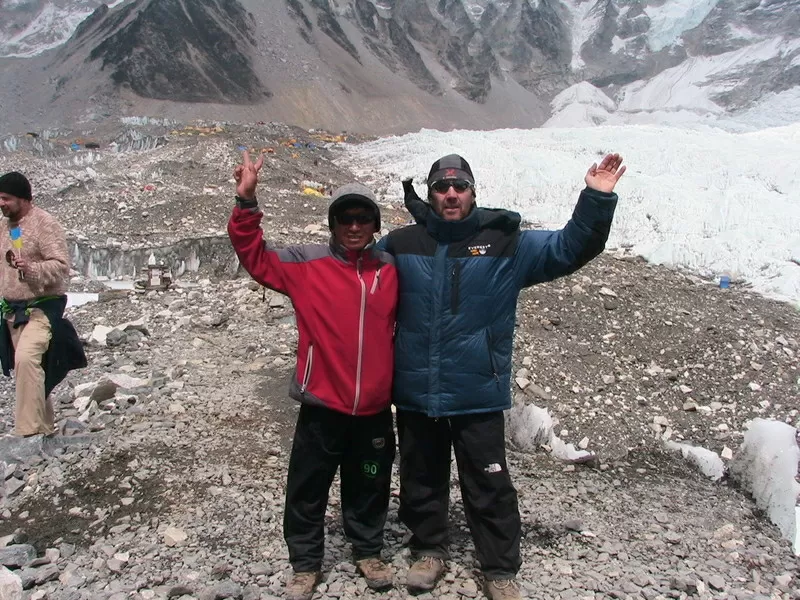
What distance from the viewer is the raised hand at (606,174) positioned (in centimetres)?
224

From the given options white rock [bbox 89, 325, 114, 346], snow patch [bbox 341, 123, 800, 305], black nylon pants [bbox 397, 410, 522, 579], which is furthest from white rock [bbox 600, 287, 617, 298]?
white rock [bbox 89, 325, 114, 346]

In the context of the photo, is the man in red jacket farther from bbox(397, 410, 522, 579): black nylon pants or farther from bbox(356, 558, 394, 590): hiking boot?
bbox(397, 410, 522, 579): black nylon pants

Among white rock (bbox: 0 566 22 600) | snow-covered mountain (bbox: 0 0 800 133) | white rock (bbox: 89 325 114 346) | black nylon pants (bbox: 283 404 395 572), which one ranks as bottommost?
white rock (bbox: 89 325 114 346)

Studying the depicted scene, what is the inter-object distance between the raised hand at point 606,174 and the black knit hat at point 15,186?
9.09 feet

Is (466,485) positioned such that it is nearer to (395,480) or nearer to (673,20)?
(395,480)

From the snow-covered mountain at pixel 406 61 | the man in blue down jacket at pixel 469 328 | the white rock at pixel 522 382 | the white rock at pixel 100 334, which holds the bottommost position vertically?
the white rock at pixel 522 382

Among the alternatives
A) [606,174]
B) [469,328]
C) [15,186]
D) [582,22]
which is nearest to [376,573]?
[469,328]

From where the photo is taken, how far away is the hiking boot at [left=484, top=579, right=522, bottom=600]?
7.83 ft

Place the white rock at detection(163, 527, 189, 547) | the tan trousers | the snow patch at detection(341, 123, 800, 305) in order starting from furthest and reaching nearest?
the snow patch at detection(341, 123, 800, 305) < the tan trousers < the white rock at detection(163, 527, 189, 547)

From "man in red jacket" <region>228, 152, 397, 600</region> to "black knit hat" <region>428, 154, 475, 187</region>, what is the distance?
0.84 feet

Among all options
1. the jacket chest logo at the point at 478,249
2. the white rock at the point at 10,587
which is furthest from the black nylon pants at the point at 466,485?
the white rock at the point at 10,587

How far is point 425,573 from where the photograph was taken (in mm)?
2498

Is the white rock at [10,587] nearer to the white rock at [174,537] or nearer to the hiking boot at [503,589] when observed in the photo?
the white rock at [174,537]

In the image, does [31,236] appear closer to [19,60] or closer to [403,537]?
[403,537]
